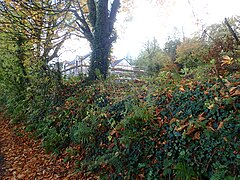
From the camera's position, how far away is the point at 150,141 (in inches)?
140

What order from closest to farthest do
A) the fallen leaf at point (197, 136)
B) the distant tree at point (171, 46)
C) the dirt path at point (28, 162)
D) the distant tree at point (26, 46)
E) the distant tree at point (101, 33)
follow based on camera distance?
the fallen leaf at point (197, 136)
the dirt path at point (28, 162)
the distant tree at point (26, 46)
the distant tree at point (101, 33)
the distant tree at point (171, 46)

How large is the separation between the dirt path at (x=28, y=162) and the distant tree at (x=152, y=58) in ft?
36.4

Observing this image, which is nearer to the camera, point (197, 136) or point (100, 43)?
point (197, 136)

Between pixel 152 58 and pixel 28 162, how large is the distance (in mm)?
15307

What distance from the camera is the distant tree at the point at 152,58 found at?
1708 cm

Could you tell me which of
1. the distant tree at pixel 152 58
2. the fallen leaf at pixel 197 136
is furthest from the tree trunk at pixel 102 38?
the distant tree at pixel 152 58

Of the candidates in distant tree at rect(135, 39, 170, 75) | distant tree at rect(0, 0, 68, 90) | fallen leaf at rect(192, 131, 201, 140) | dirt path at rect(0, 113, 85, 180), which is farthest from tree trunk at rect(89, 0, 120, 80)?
distant tree at rect(135, 39, 170, 75)

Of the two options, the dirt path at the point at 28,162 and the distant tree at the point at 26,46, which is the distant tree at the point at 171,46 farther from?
the dirt path at the point at 28,162

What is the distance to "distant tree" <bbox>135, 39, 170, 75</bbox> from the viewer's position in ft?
56.0

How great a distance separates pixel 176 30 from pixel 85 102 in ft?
57.9

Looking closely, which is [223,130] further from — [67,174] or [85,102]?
[85,102]

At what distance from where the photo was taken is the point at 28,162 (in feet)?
17.9

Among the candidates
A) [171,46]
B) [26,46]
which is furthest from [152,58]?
[26,46]

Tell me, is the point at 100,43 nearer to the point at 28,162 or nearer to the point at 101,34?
the point at 101,34
